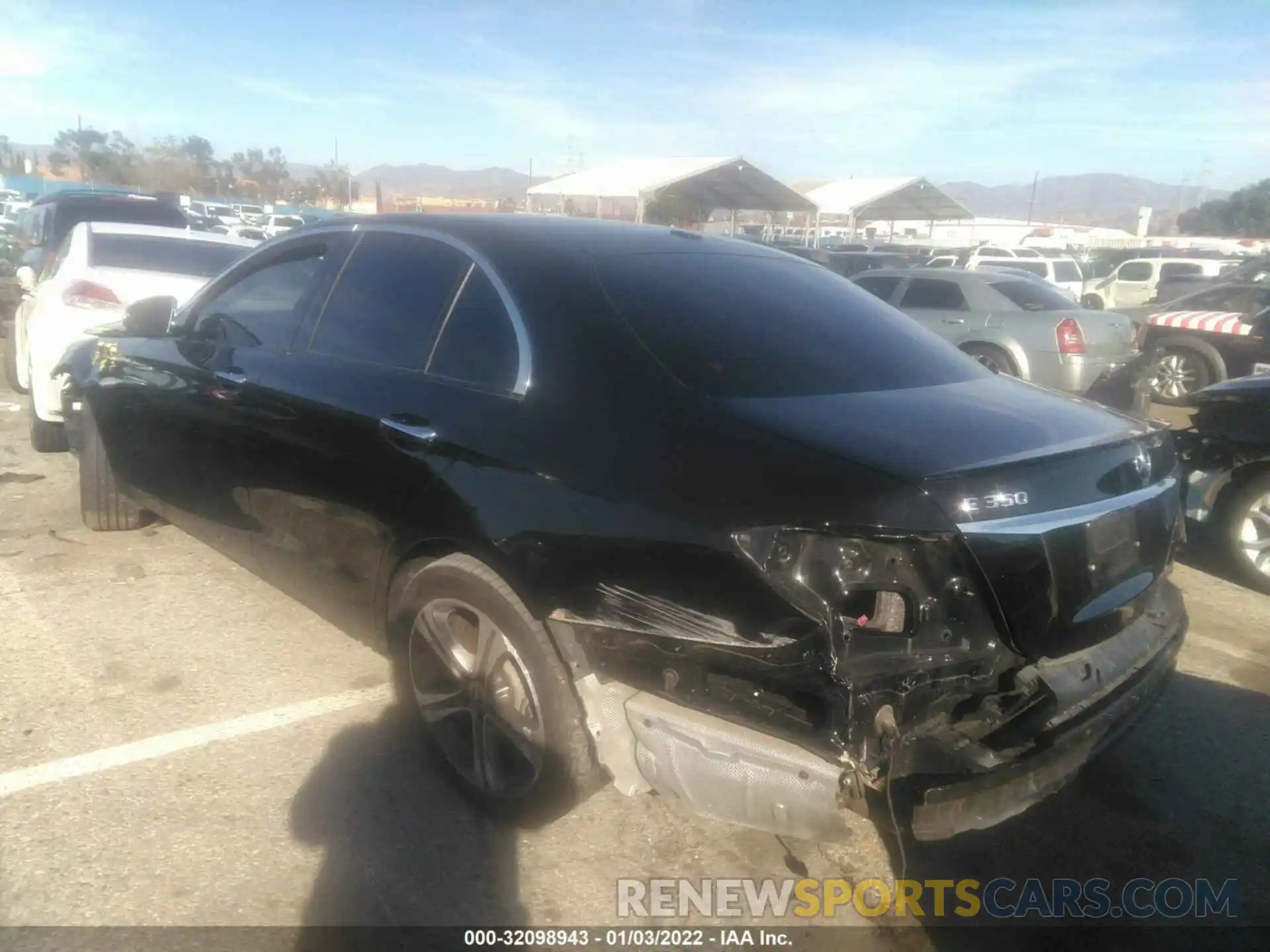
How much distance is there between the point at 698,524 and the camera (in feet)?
7.38

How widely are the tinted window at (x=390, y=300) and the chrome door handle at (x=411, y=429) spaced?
21 centimetres

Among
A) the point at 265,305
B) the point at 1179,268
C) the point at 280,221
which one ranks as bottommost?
the point at 265,305

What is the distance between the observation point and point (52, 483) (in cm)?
614

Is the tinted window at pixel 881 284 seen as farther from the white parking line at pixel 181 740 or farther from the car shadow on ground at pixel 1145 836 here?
the white parking line at pixel 181 740

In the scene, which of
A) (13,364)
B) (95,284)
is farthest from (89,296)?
(13,364)

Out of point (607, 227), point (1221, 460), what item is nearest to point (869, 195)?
point (1221, 460)

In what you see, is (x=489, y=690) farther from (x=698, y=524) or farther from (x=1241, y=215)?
(x=1241, y=215)

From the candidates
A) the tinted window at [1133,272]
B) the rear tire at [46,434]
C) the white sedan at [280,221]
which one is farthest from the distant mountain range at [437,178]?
the rear tire at [46,434]

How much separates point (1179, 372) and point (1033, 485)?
10.7m

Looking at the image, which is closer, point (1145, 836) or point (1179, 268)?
point (1145, 836)

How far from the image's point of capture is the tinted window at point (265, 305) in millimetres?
3688

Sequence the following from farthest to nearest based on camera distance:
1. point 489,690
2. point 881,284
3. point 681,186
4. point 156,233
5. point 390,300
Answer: point 681,186 → point 881,284 → point 156,233 → point 390,300 → point 489,690

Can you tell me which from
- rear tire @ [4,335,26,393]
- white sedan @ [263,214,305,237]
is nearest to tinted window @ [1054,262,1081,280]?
rear tire @ [4,335,26,393]

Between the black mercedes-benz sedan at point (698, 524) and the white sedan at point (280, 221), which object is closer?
the black mercedes-benz sedan at point (698, 524)
